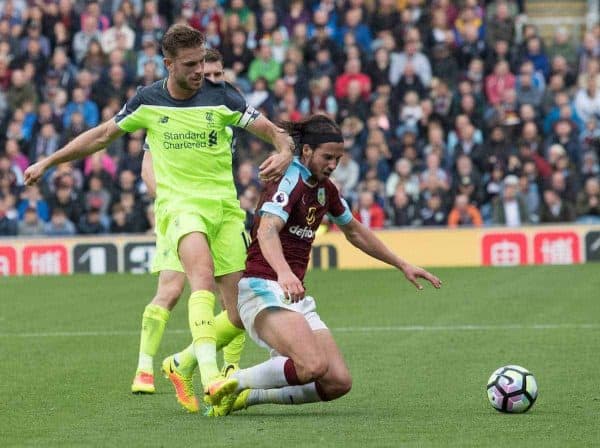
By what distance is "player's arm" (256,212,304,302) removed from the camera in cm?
720

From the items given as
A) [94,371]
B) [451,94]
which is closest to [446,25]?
[451,94]

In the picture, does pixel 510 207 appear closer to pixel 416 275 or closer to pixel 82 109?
pixel 82 109

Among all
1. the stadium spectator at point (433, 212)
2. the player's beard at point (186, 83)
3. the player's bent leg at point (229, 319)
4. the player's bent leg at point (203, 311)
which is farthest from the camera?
the stadium spectator at point (433, 212)

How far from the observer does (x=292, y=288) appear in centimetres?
719

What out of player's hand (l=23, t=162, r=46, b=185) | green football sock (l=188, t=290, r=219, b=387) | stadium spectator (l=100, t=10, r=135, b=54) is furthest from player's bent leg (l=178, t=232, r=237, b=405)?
stadium spectator (l=100, t=10, r=135, b=54)

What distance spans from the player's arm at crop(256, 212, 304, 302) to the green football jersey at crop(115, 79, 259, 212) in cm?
79

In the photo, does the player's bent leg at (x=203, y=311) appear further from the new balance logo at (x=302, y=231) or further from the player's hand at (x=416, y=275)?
the player's hand at (x=416, y=275)

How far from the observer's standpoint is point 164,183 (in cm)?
844

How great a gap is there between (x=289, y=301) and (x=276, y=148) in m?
0.94

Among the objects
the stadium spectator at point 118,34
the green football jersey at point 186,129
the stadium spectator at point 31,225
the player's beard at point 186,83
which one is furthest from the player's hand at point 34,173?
the stadium spectator at point 118,34

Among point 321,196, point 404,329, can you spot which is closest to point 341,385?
point 321,196

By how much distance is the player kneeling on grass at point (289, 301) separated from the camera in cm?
762

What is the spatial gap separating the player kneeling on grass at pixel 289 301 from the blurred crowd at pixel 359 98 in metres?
12.3

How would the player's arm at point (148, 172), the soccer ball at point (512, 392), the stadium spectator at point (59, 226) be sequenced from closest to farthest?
the soccer ball at point (512, 392)
the player's arm at point (148, 172)
the stadium spectator at point (59, 226)
